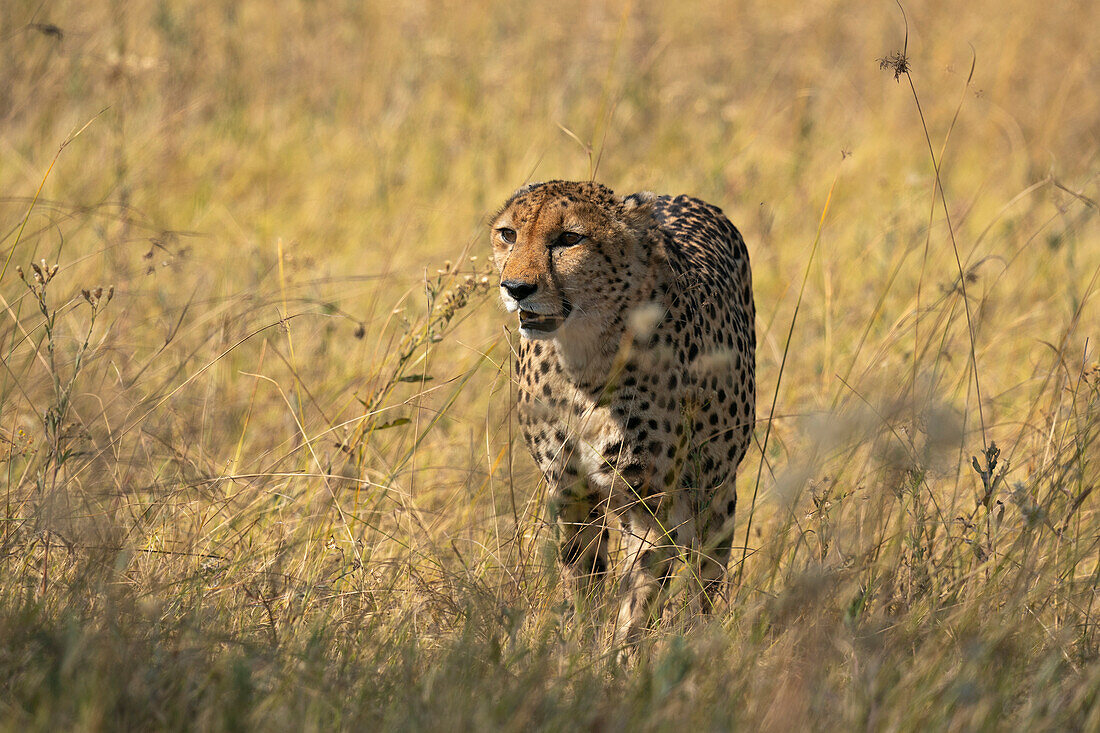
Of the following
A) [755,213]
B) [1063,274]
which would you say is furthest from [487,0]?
[1063,274]

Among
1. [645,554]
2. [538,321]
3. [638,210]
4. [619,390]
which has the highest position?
[638,210]

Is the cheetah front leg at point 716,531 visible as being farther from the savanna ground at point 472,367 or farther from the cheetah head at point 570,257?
the cheetah head at point 570,257

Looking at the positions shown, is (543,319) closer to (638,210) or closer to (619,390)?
(619,390)

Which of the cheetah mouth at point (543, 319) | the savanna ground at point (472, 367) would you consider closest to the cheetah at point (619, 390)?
the cheetah mouth at point (543, 319)

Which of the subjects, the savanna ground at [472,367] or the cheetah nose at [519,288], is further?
the cheetah nose at [519,288]

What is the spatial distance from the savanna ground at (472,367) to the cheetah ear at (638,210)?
0.47m

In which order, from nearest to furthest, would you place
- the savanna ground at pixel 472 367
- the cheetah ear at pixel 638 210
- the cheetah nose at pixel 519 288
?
the savanna ground at pixel 472 367 → the cheetah nose at pixel 519 288 → the cheetah ear at pixel 638 210

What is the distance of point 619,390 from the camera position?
3316mm

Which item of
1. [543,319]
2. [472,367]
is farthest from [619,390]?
[472,367]

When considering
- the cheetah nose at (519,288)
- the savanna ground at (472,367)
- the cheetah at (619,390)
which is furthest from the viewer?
the cheetah at (619,390)

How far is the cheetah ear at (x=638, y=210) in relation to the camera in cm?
341

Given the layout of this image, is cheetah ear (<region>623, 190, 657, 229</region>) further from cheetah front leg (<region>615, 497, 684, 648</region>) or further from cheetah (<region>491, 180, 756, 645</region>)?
cheetah front leg (<region>615, 497, 684, 648</region>)

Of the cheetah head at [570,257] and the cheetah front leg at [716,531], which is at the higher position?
the cheetah head at [570,257]

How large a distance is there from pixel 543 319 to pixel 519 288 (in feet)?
0.38
